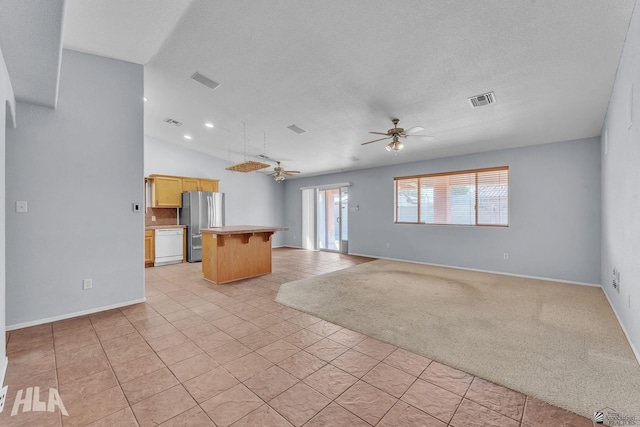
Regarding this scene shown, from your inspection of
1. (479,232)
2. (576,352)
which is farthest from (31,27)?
(479,232)

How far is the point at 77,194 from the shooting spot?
3.15 metres

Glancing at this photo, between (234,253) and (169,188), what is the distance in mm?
3155

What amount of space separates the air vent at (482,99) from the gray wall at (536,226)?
2.10 metres

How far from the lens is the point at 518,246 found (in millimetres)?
5055

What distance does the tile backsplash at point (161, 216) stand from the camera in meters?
6.68

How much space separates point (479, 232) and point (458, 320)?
315 cm

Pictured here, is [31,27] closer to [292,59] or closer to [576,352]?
[292,59]

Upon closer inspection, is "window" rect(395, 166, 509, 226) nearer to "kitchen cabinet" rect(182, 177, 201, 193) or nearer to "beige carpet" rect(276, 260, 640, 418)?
"beige carpet" rect(276, 260, 640, 418)

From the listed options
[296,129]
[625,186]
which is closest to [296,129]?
[296,129]

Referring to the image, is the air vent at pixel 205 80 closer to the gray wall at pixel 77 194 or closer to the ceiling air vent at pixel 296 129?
the gray wall at pixel 77 194

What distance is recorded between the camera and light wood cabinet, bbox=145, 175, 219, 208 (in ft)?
21.2

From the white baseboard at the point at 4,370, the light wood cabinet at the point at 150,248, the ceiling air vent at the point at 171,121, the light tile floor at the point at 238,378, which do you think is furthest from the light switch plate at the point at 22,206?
the light wood cabinet at the point at 150,248

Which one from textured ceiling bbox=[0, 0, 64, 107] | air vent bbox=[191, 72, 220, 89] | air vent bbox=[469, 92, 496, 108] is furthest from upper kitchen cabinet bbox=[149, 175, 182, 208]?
air vent bbox=[469, 92, 496, 108]

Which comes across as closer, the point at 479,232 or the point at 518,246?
the point at 518,246
